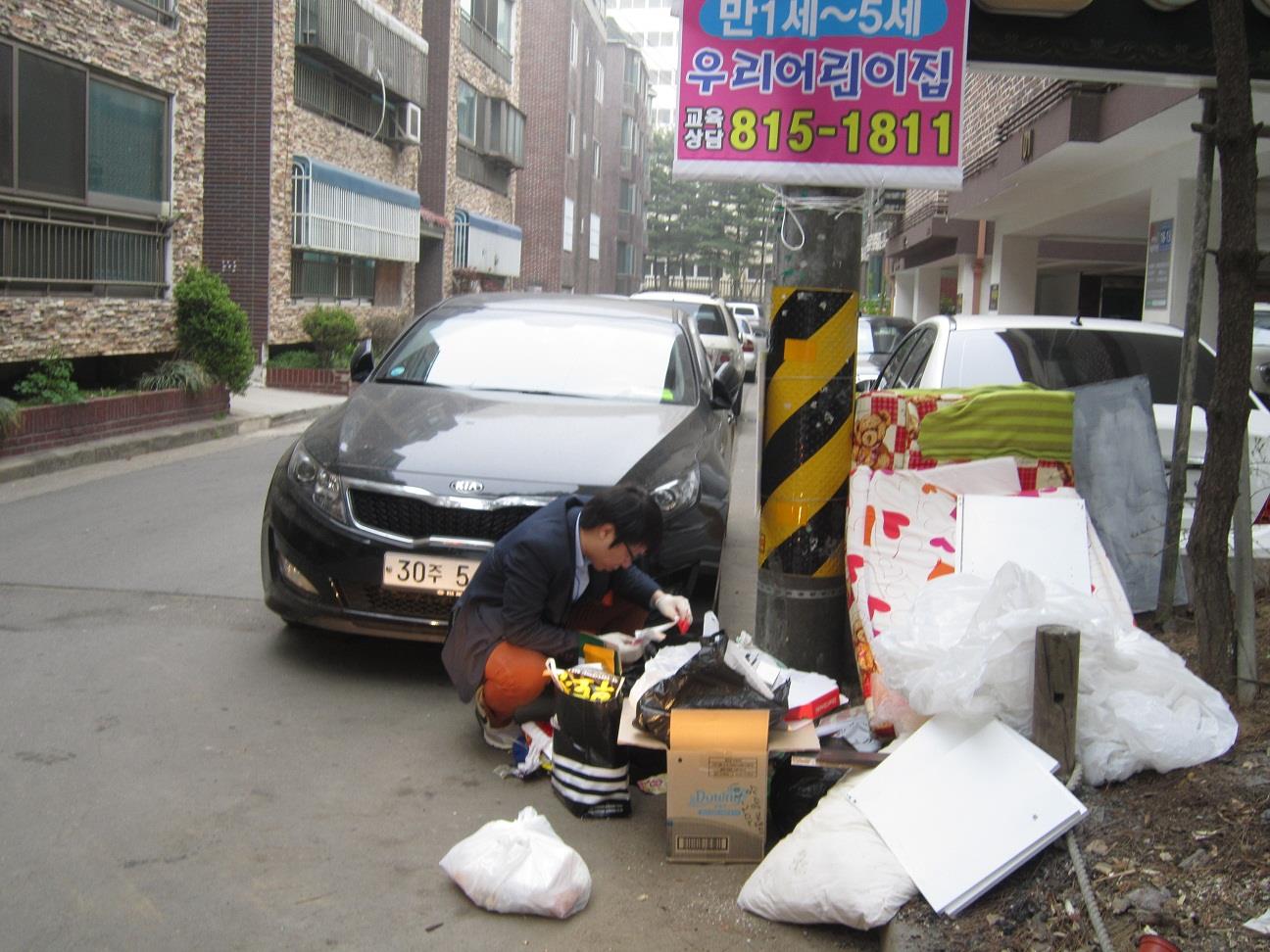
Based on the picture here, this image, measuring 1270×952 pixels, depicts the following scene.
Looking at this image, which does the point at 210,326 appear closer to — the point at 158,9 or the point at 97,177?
the point at 97,177

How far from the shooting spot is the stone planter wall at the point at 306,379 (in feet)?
67.1

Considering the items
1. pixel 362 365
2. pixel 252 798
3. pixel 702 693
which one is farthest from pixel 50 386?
pixel 702 693

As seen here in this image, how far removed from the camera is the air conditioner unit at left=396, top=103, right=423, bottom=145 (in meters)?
27.6

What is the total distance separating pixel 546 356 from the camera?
22.8 ft

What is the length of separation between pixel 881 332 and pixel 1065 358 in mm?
14055

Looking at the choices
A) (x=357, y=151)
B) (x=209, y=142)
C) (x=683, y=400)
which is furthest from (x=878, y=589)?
(x=357, y=151)

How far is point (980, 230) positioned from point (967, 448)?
1916cm

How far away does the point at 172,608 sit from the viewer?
6.60m

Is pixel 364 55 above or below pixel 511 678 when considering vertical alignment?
above

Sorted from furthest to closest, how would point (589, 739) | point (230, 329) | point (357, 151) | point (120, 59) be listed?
point (357, 151) < point (230, 329) < point (120, 59) < point (589, 739)

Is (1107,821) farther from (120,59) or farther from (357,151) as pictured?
(357,151)

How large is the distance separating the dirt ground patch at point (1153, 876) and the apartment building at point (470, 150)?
96.1 ft

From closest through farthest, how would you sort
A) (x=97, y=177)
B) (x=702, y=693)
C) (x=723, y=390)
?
(x=702, y=693), (x=723, y=390), (x=97, y=177)

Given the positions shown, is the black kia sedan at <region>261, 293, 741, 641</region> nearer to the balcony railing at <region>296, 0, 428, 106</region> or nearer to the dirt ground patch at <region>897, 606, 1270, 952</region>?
the dirt ground patch at <region>897, 606, 1270, 952</region>
